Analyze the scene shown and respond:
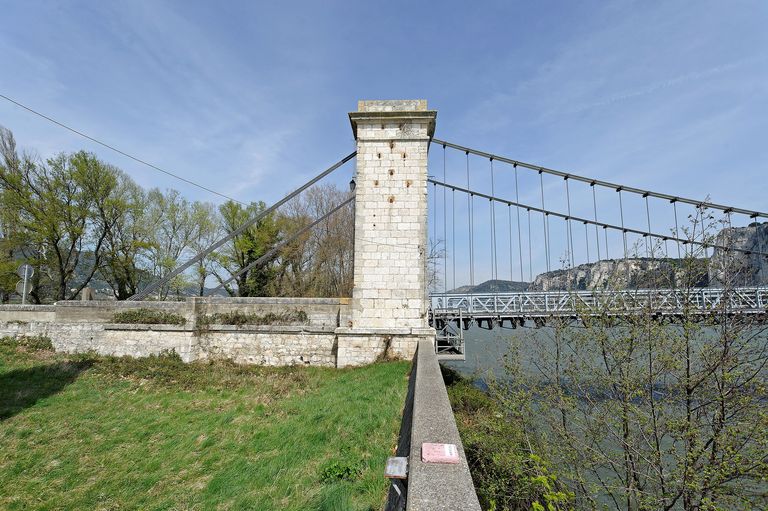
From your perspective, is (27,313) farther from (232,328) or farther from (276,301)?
(276,301)

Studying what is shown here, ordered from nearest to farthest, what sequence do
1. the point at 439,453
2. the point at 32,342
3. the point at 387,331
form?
the point at 439,453, the point at 387,331, the point at 32,342

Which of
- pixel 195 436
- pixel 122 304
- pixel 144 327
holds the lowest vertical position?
pixel 195 436

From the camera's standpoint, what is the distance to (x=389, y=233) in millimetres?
9164

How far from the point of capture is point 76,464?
185 inches

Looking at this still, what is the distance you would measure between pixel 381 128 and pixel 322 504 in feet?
26.8

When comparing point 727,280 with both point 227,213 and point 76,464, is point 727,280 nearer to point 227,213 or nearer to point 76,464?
point 76,464

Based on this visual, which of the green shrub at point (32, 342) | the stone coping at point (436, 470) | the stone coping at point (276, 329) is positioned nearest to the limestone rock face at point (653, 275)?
the stone coping at point (436, 470)

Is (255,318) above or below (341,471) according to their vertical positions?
above

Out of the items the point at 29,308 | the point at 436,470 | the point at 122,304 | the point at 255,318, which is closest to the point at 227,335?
the point at 255,318

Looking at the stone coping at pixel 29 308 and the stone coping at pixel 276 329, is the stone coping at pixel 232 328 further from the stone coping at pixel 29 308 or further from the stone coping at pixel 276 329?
the stone coping at pixel 29 308

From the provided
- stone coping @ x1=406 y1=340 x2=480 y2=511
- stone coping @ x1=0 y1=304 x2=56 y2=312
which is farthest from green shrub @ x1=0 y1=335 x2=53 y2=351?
stone coping @ x1=406 y1=340 x2=480 y2=511

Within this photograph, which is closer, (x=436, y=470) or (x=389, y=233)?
(x=436, y=470)

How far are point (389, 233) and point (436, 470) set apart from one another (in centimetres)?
720

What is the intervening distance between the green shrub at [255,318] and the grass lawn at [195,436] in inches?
49.1
